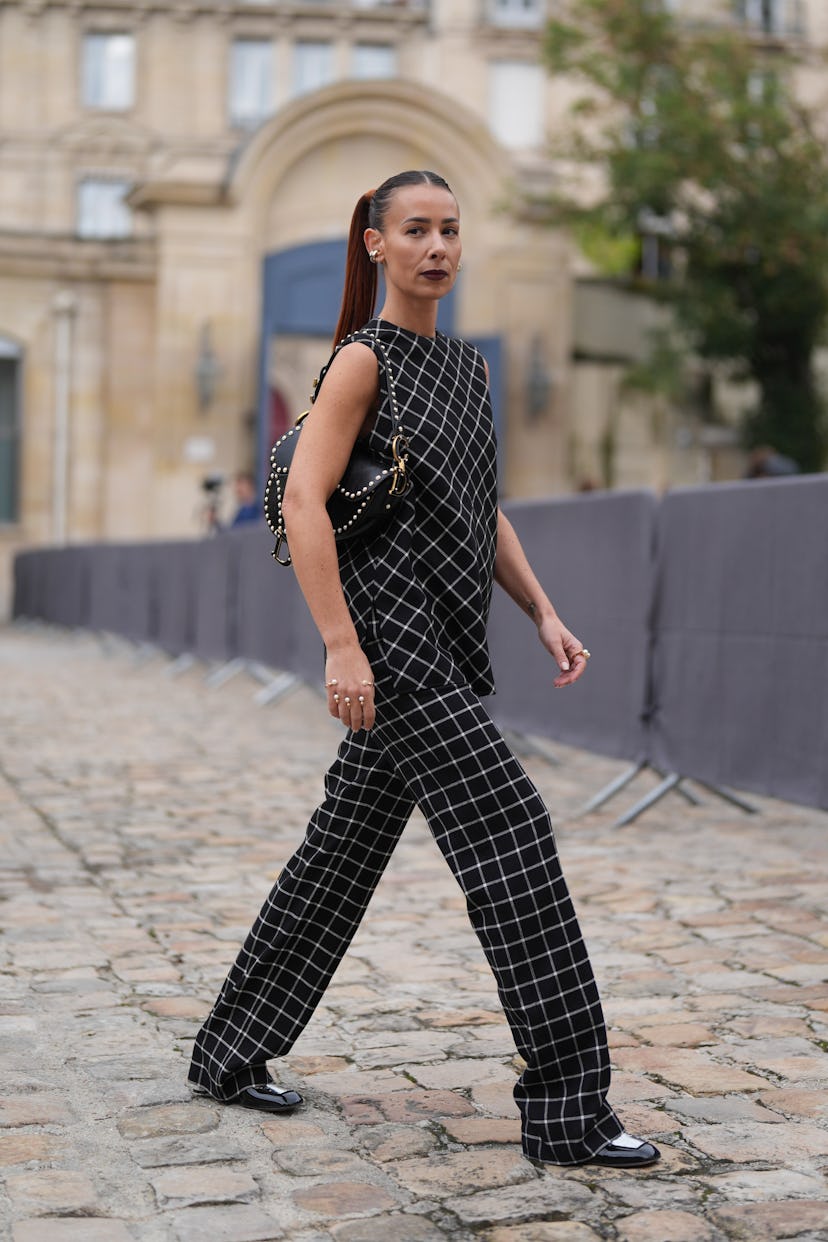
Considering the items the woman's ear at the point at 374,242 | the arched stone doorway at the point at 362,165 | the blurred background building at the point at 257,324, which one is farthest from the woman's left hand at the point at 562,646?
the arched stone doorway at the point at 362,165

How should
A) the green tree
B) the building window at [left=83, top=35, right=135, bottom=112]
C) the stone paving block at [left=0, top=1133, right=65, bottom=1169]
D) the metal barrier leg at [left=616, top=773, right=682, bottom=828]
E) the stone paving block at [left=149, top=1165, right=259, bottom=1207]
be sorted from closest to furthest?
the stone paving block at [left=149, top=1165, right=259, bottom=1207] → the stone paving block at [left=0, top=1133, right=65, bottom=1169] → the metal barrier leg at [left=616, top=773, right=682, bottom=828] → the green tree → the building window at [left=83, top=35, right=135, bottom=112]

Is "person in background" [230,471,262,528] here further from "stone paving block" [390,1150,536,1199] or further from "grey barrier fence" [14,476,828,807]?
"stone paving block" [390,1150,536,1199]

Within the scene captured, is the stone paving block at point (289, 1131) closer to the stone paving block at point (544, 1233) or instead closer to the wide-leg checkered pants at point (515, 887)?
the wide-leg checkered pants at point (515, 887)

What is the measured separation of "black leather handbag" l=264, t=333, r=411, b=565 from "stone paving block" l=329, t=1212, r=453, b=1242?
4.03 feet

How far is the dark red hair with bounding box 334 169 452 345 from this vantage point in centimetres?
371

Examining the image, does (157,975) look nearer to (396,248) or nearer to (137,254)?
(396,248)

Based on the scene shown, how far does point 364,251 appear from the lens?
3.84 metres

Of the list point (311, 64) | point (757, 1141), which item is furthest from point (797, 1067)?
point (311, 64)

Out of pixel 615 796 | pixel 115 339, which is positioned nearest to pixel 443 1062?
pixel 615 796

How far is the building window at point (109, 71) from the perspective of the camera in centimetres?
4569

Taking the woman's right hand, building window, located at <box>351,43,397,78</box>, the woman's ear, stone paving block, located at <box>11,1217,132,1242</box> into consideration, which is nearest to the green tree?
building window, located at <box>351,43,397,78</box>

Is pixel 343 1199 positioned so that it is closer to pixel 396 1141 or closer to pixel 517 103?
pixel 396 1141

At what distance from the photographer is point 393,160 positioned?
100 ft

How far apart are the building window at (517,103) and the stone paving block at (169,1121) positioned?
43546 mm
